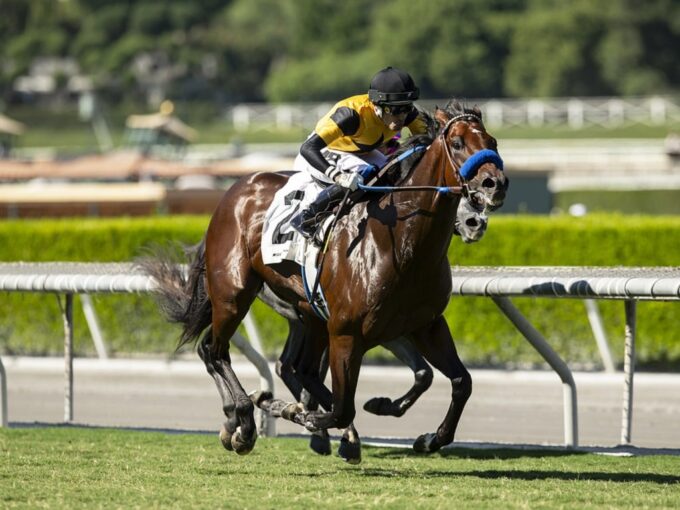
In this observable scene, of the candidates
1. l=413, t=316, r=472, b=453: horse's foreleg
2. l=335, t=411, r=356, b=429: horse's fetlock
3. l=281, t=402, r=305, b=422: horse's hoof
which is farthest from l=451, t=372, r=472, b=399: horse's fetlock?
l=281, t=402, r=305, b=422: horse's hoof

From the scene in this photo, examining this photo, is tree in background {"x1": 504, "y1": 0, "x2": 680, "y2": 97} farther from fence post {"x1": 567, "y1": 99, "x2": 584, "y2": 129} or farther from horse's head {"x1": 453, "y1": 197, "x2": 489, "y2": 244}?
horse's head {"x1": 453, "y1": 197, "x2": 489, "y2": 244}

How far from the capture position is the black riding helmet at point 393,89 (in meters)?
6.81

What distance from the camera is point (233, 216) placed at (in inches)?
304

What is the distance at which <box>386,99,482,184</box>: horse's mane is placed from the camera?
21.6 feet

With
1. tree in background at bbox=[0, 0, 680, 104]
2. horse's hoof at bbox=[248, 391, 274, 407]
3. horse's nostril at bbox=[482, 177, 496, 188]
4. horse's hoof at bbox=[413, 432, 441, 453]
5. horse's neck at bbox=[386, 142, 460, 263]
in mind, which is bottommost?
tree in background at bbox=[0, 0, 680, 104]

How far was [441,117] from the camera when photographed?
6.62m

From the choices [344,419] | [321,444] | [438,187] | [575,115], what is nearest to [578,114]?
[575,115]

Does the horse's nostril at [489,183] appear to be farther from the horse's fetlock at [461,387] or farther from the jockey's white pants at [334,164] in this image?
the horse's fetlock at [461,387]

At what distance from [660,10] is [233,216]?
60.6m

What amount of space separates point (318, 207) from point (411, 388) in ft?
3.82

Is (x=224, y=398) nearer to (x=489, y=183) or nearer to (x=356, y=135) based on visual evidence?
(x=356, y=135)

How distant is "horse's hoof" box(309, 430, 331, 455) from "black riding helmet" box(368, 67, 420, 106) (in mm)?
1851

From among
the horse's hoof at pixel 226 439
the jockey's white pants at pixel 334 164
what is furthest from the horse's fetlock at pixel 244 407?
the jockey's white pants at pixel 334 164

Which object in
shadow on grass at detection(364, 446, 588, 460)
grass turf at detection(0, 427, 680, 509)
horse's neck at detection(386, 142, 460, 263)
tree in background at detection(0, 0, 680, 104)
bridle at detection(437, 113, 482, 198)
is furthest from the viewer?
tree in background at detection(0, 0, 680, 104)
